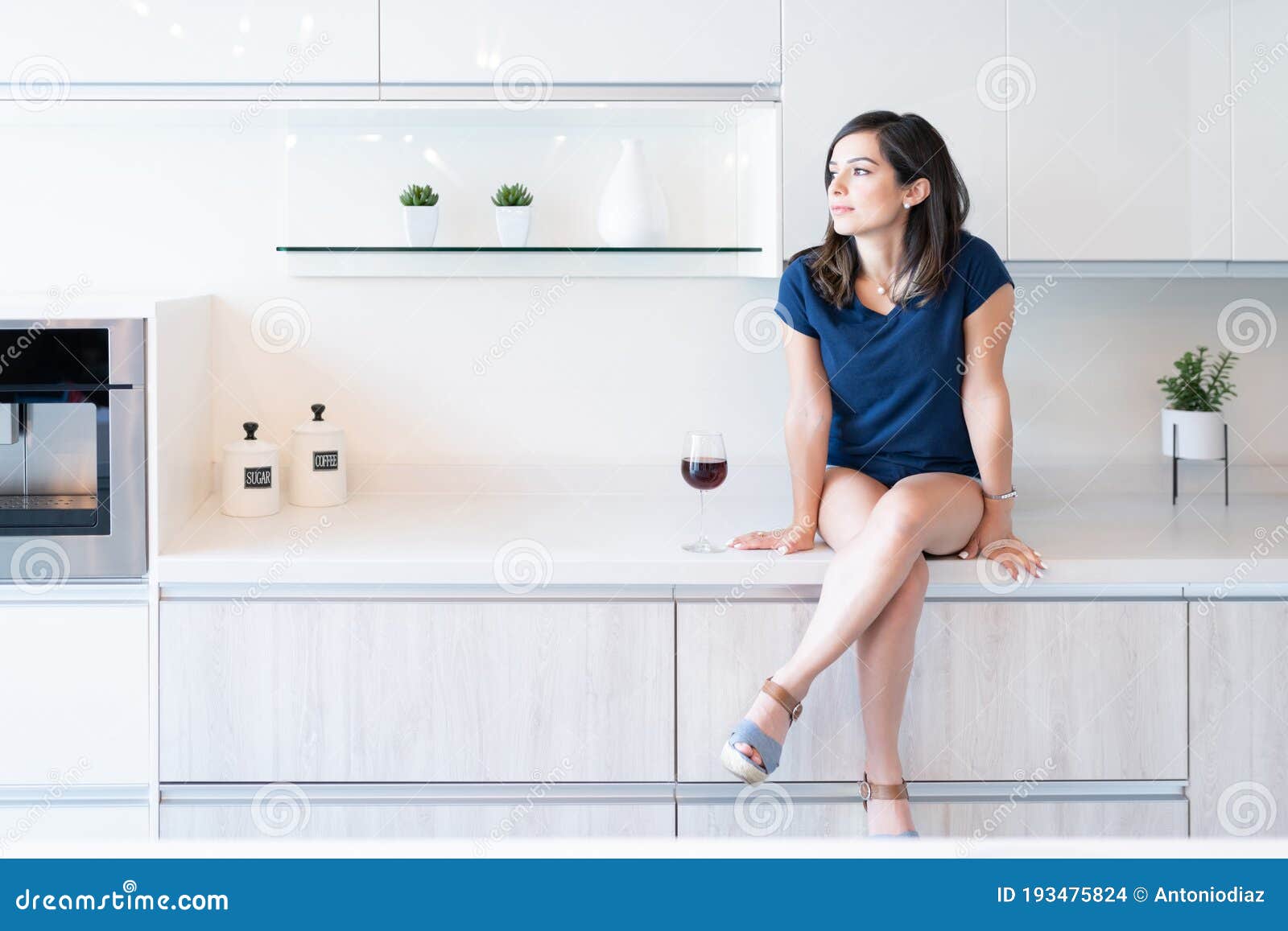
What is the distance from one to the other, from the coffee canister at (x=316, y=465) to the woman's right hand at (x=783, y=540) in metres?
0.89

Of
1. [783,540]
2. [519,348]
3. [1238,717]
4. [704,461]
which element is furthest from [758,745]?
[519,348]

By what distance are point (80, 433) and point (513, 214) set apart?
0.92 metres

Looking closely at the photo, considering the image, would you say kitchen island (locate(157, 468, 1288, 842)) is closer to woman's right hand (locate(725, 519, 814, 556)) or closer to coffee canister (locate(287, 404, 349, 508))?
woman's right hand (locate(725, 519, 814, 556))

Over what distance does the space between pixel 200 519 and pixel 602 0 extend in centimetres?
125

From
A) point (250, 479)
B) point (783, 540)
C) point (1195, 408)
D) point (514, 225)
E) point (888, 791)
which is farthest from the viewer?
point (1195, 408)

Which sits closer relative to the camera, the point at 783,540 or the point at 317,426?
the point at 783,540

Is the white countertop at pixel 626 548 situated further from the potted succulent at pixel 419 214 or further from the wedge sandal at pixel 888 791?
the potted succulent at pixel 419 214

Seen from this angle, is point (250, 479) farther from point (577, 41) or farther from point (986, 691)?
point (986, 691)

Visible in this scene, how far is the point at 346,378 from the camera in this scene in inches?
102

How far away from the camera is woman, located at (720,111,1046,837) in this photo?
1.92 metres

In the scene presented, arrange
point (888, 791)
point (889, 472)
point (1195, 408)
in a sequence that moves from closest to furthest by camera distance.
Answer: point (888, 791) < point (889, 472) < point (1195, 408)

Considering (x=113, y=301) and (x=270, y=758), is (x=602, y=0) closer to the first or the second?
(x=113, y=301)

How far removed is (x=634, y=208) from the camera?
94.0 inches

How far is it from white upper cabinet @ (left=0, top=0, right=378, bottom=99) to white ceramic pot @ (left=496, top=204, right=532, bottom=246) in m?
0.38
